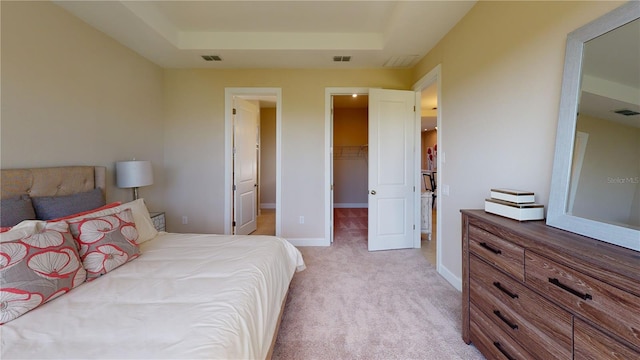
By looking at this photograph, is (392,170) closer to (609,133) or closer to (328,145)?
(328,145)

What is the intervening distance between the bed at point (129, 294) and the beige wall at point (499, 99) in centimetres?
189

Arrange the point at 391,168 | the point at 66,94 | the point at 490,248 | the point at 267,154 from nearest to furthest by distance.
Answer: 1. the point at 490,248
2. the point at 66,94
3. the point at 391,168
4. the point at 267,154

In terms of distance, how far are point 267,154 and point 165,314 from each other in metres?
5.99

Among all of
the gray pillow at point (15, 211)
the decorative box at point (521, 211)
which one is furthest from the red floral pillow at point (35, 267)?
the decorative box at point (521, 211)

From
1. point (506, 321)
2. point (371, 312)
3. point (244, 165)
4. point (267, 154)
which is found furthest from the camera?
point (267, 154)

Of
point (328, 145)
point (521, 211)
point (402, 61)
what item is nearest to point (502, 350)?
point (521, 211)

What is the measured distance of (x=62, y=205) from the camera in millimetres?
1874

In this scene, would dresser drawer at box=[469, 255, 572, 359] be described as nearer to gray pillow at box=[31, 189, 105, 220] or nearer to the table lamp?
gray pillow at box=[31, 189, 105, 220]

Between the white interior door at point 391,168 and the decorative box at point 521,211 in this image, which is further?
the white interior door at point 391,168

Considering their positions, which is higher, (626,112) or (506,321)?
(626,112)

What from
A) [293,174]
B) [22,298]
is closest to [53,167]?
[22,298]

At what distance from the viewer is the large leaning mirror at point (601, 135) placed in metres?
1.05

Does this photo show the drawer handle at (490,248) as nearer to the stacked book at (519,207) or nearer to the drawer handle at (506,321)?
the stacked book at (519,207)

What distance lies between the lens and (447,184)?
270cm
